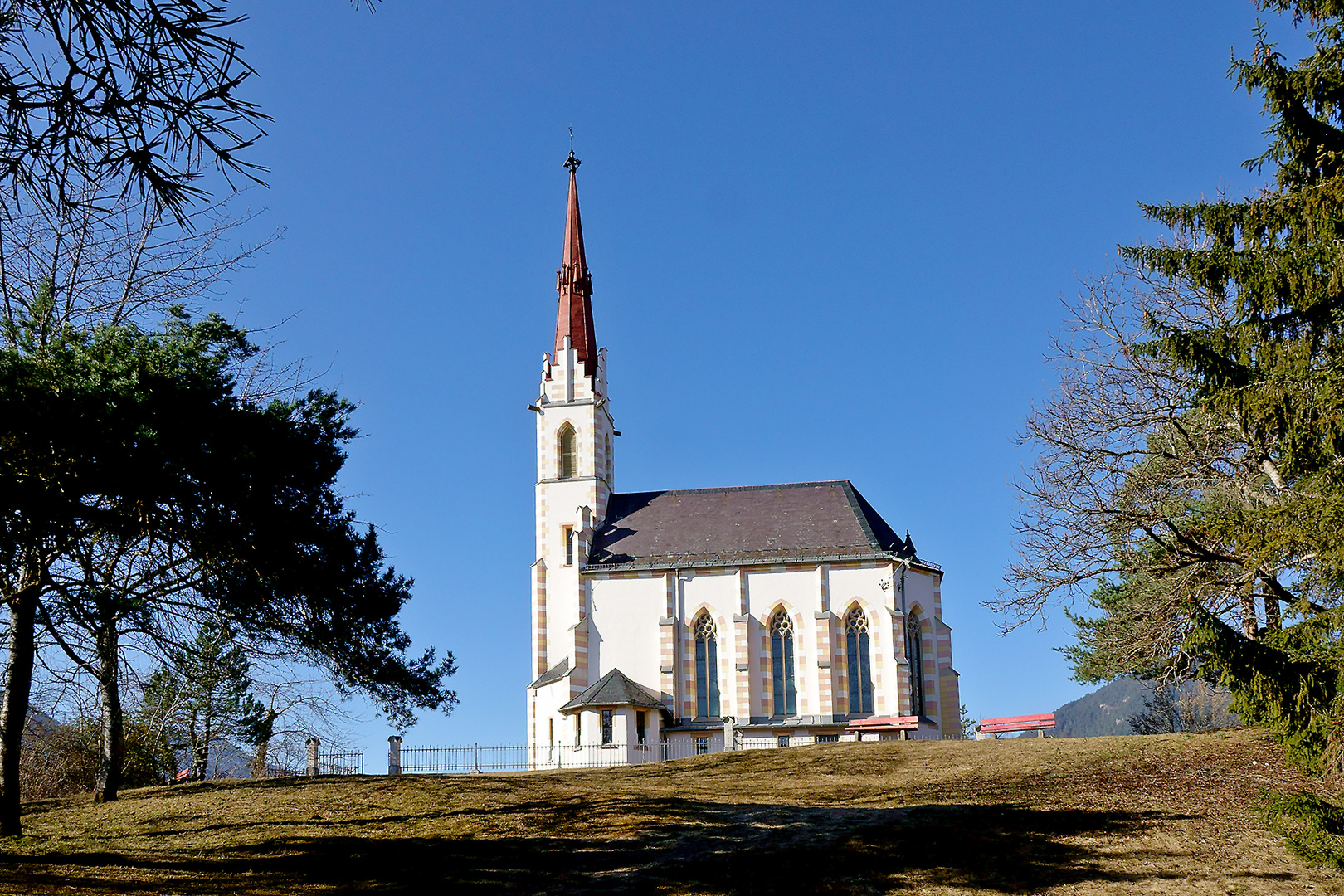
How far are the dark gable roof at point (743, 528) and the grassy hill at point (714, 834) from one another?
1676 centimetres

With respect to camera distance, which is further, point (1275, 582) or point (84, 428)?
point (1275, 582)

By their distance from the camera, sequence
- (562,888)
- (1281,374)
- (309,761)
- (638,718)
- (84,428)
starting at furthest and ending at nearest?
1. (638,718)
2. (309,761)
3. (562,888)
4. (84,428)
5. (1281,374)

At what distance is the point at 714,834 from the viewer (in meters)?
18.2

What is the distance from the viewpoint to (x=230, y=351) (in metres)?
18.2

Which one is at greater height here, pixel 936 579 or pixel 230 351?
pixel 230 351

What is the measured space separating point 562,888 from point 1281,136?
14.2 meters

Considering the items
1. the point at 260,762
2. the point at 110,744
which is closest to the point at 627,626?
the point at 260,762

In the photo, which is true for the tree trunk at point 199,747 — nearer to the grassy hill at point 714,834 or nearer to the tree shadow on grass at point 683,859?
the grassy hill at point 714,834

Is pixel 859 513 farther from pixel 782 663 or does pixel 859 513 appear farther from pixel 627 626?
pixel 627 626

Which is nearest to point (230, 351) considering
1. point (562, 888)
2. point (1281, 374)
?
point (562, 888)

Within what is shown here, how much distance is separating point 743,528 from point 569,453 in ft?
26.8

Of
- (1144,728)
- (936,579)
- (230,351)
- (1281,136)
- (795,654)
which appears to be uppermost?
(1281,136)

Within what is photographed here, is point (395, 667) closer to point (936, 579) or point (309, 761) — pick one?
point (309, 761)

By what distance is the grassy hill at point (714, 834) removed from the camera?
1557 cm
